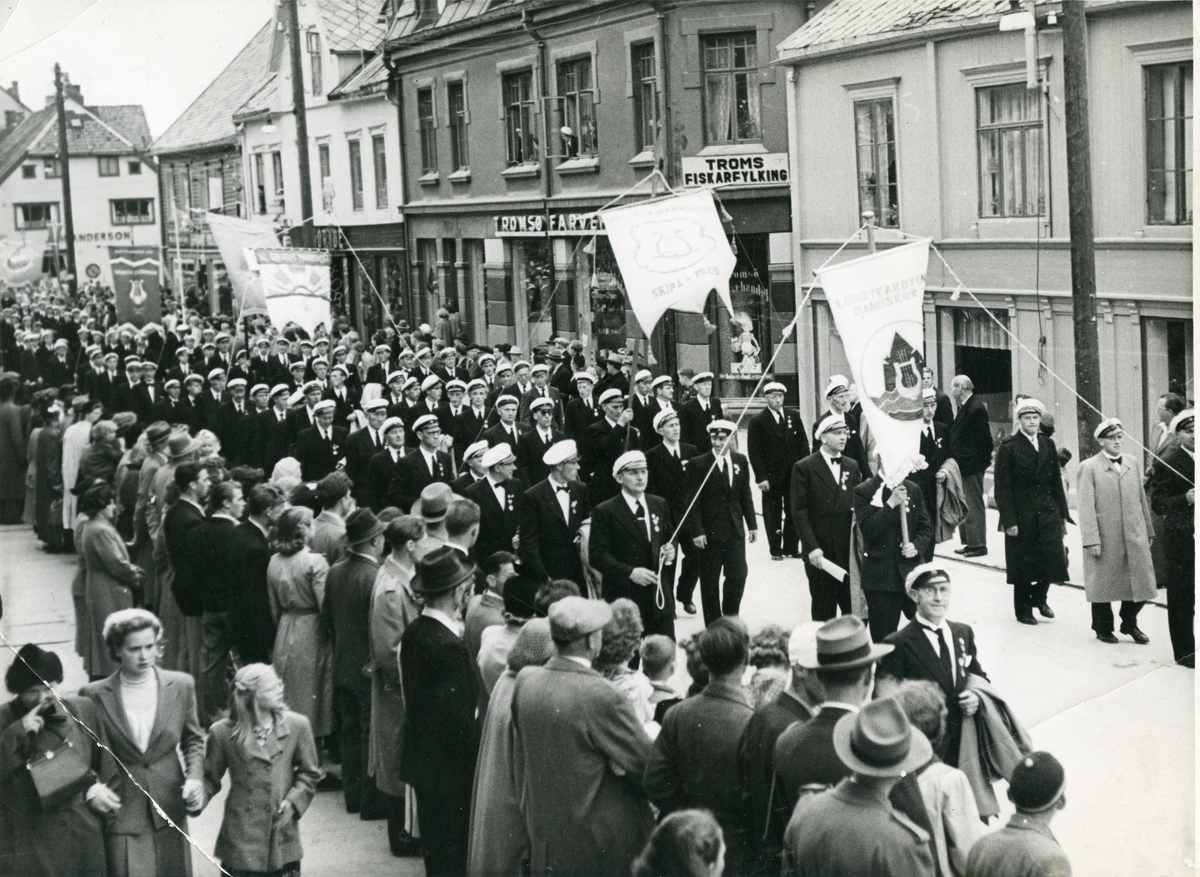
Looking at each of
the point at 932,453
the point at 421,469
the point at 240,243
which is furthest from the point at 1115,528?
the point at 240,243

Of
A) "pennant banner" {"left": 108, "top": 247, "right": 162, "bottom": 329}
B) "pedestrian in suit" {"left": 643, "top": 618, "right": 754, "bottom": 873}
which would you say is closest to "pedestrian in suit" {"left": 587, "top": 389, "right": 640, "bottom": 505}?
"pedestrian in suit" {"left": 643, "top": 618, "right": 754, "bottom": 873}

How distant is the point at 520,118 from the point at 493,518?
4.35m

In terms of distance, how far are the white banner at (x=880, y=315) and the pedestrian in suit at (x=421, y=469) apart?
401 centimetres

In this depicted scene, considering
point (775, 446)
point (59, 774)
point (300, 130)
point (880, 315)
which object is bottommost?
point (59, 774)

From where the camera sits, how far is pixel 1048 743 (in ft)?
22.8

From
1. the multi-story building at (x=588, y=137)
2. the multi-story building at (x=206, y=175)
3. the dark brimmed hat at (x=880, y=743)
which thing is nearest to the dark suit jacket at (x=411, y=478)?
the multi-story building at (x=588, y=137)

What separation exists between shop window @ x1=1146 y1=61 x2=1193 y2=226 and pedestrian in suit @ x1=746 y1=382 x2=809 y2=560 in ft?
11.5

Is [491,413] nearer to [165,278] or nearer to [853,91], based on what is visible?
[853,91]

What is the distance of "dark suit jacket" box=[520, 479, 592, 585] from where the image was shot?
313 inches

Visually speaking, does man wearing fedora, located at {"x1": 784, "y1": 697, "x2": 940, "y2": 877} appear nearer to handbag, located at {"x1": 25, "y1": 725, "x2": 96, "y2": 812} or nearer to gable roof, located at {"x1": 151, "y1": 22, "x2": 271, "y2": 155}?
handbag, located at {"x1": 25, "y1": 725, "x2": 96, "y2": 812}

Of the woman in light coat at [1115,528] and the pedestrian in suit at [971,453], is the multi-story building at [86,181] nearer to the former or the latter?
the pedestrian in suit at [971,453]

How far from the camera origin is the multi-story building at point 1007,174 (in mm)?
7926

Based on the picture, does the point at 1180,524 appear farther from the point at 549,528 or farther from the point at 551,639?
the point at 551,639

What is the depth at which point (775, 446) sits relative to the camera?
35.0 feet
